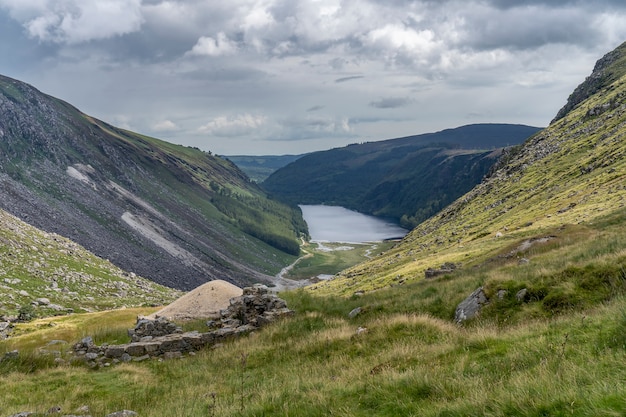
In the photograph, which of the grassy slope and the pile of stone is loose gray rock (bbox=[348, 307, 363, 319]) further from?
the pile of stone

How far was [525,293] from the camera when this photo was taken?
18234mm

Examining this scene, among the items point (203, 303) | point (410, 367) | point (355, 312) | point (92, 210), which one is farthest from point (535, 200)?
point (92, 210)

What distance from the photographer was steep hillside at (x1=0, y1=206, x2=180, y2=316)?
6176 cm

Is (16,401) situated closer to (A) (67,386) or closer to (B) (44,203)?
(A) (67,386)

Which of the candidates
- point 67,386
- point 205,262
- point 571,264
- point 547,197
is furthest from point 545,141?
point 67,386

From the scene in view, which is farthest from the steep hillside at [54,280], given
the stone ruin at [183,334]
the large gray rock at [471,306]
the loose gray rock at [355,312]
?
the large gray rock at [471,306]

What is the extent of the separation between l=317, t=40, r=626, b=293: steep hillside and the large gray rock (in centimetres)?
1874

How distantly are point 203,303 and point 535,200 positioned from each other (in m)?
81.5

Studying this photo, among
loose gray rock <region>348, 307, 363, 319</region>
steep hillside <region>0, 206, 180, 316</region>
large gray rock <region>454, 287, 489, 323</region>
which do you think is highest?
large gray rock <region>454, 287, 489, 323</region>

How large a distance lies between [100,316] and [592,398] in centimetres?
5467

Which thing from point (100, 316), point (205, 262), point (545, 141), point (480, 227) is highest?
point (545, 141)

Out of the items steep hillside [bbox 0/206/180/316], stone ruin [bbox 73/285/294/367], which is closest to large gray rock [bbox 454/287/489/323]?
stone ruin [bbox 73/285/294/367]

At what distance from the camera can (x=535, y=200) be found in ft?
304

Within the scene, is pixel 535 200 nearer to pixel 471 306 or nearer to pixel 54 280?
pixel 471 306
